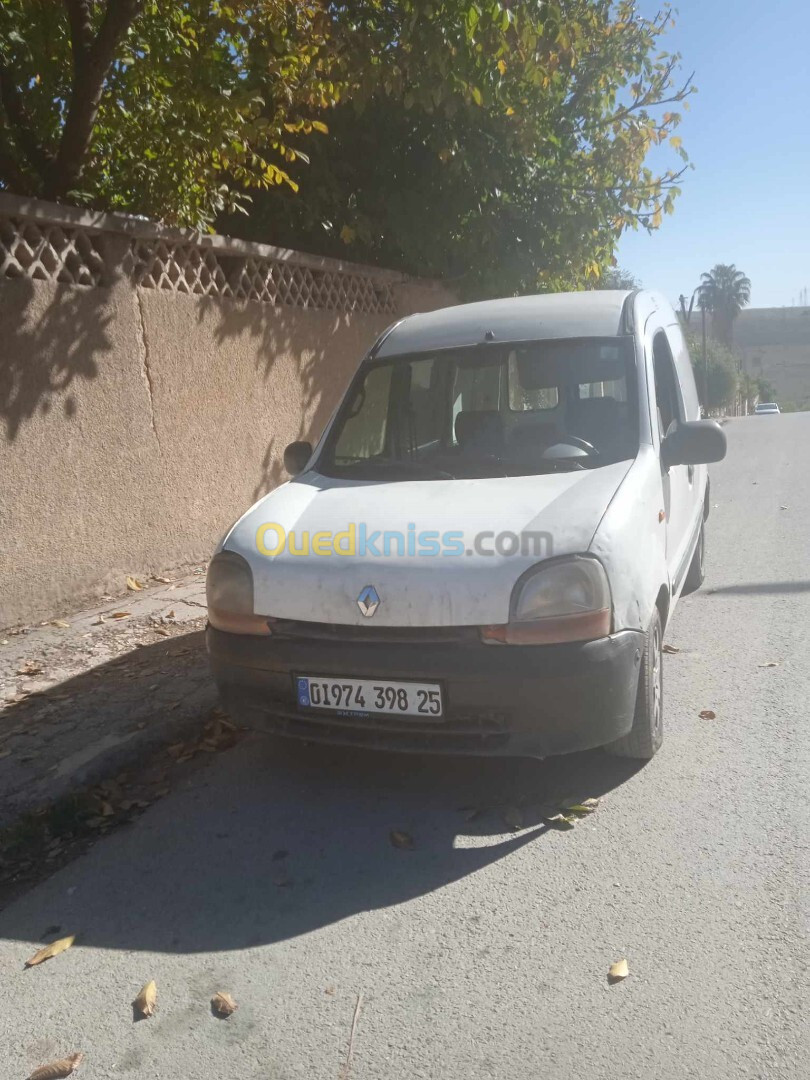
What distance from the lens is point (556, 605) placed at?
3.32 m

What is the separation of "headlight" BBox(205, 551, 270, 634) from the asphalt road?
74cm

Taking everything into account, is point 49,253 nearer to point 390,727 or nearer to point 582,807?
point 390,727

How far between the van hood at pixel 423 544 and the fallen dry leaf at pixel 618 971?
1.17m

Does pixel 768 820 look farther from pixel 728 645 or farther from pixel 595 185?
pixel 595 185

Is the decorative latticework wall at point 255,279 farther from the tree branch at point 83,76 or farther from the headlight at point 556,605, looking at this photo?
the headlight at point 556,605

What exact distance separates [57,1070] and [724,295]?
97.6 m

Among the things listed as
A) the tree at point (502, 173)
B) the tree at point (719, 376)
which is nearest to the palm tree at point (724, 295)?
the tree at point (719, 376)

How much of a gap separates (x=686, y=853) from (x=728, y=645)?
2.50 meters

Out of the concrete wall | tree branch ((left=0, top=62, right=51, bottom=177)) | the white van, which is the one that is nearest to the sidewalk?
the concrete wall

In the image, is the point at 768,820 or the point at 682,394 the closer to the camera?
the point at 768,820

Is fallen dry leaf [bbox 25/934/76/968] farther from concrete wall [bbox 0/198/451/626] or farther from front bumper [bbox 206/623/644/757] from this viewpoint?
concrete wall [bbox 0/198/451/626]

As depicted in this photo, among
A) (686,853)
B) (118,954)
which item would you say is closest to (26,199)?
(118,954)

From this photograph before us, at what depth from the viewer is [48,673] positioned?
5293 millimetres

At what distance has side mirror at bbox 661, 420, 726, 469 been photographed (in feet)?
14.1
